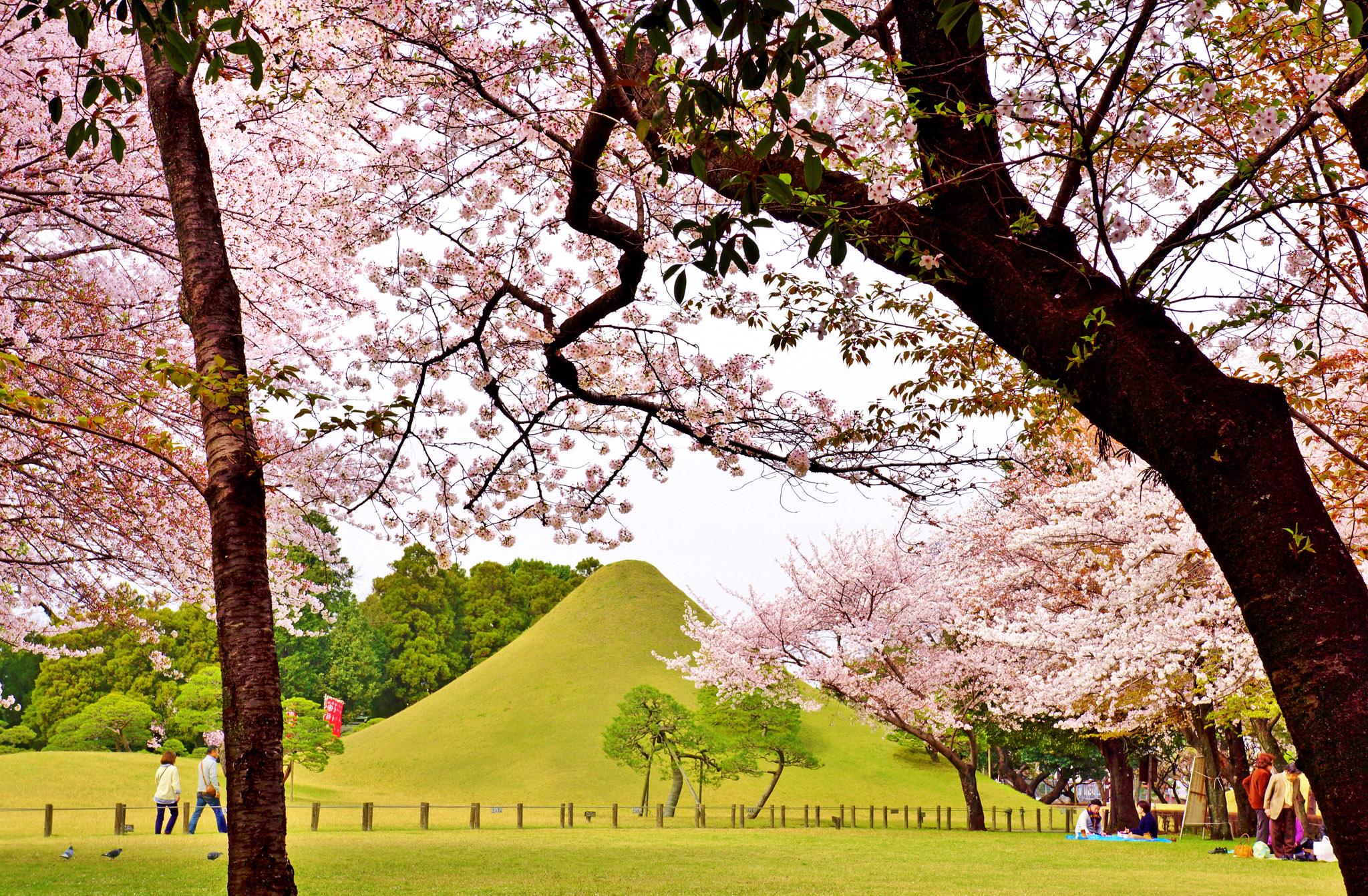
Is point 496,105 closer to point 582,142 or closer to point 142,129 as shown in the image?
point 582,142

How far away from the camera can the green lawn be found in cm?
1044

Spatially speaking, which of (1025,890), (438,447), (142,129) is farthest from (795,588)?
(142,129)

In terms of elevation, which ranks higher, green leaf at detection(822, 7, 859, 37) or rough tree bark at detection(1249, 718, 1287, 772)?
green leaf at detection(822, 7, 859, 37)

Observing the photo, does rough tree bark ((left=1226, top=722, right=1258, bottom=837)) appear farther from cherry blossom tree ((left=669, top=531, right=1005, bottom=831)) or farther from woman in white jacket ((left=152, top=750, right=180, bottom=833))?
woman in white jacket ((left=152, top=750, right=180, bottom=833))

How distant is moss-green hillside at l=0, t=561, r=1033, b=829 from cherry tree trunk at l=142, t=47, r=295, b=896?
98.0 ft

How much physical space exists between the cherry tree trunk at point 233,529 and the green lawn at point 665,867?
5.58 m

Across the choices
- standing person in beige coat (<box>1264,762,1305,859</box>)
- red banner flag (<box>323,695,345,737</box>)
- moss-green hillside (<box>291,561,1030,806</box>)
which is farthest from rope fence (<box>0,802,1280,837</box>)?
standing person in beige coat (<box>1264,762,1305,859</box>)

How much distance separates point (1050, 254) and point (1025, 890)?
8.43 meters

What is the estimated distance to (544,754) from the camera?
42375 millimetres

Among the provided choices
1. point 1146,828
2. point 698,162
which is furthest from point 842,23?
point 1146,828

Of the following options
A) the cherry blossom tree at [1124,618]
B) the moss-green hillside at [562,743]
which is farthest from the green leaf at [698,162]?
the moss-green hillside at [562,743]

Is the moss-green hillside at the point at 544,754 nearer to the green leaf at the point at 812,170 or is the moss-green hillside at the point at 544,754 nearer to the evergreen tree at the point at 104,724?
the evergreen tree at the point at 104,724

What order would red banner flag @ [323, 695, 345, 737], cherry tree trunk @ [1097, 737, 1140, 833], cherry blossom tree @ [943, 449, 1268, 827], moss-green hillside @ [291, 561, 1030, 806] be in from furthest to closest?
moss-green hillside @ [291, 561, 1030, 806] < red banner flag @ [323, 695, 345, 737] < cherry tree trunk @ [1097, 737, 1140, 833] < cherry blossom tree @ [943, 449, 1268, 827]

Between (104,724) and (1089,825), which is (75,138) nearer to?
(1089,825)
